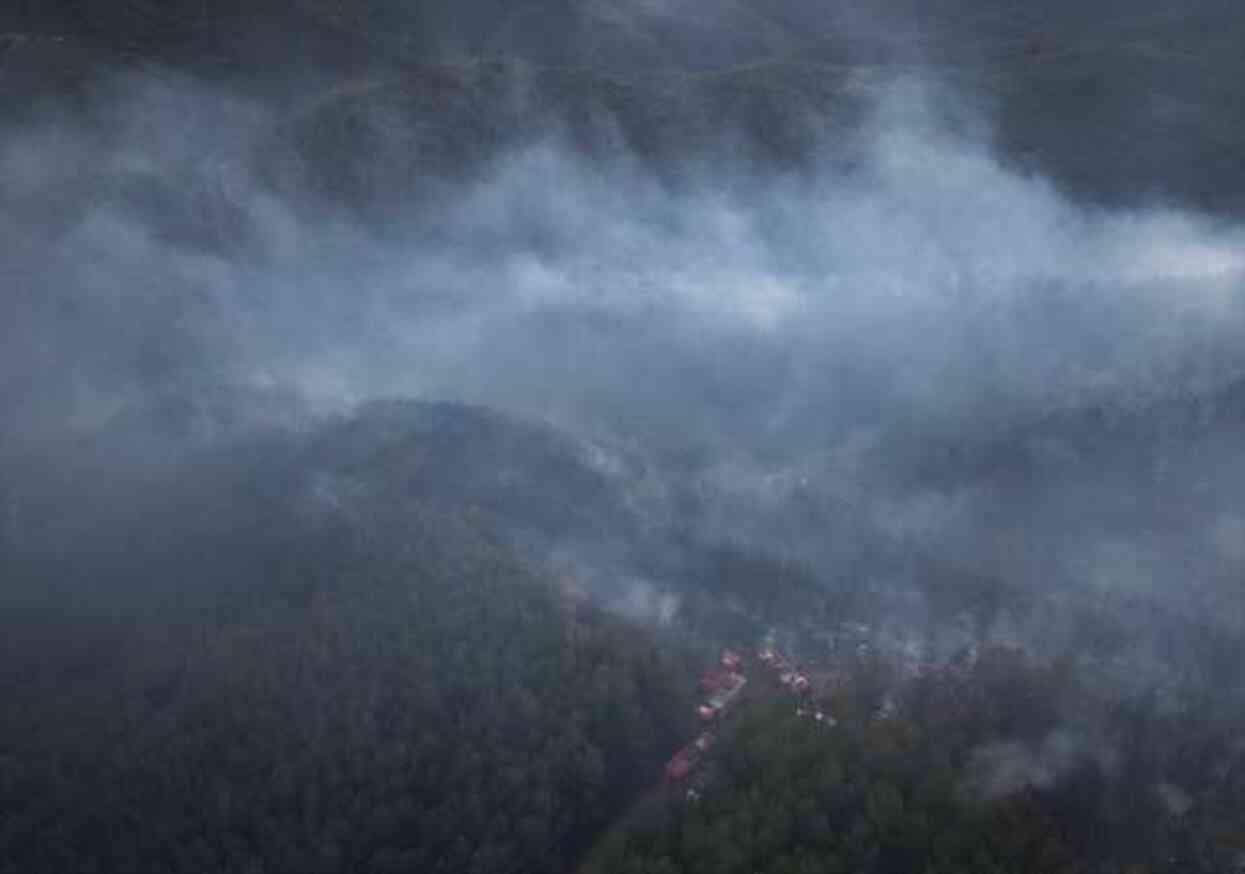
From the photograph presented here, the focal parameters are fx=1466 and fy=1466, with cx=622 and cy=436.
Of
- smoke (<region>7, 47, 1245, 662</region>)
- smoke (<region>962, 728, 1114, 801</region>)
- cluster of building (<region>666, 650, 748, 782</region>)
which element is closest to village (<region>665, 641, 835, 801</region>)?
cluster of building (<region>666, 650, 748, 782</region>)

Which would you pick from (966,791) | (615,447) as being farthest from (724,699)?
(615,447)

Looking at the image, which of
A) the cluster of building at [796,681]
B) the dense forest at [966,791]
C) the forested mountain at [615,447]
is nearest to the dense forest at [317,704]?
the forested mountain at [615,447]

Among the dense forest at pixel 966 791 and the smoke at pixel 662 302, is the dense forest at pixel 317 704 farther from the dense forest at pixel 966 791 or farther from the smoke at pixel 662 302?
the smoke at pixel 662 302

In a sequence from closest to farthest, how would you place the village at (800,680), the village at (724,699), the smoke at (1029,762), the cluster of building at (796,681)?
the smoke at (1029,762) → the village at (724,699) → the village at (800,680) → the cluster of building at (796,681)

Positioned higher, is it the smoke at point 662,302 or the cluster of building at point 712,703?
the smoke at point 662,302

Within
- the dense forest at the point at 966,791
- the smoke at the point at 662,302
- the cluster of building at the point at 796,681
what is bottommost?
the dense forest at the point at 966,791

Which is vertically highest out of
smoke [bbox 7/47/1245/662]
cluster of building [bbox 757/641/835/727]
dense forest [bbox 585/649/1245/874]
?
smoke [bbox 7/47/1245/662]

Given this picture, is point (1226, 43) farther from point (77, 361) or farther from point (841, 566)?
point (77, 361)

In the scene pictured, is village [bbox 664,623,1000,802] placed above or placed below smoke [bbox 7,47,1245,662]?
below

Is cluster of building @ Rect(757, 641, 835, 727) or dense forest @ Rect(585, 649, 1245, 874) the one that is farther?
cluster of building @ Rect(757, 641, 835, 727)

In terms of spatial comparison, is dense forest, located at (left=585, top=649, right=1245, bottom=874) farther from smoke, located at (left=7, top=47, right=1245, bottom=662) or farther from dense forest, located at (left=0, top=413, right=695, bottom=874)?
smoke, located at (left=7, top=47, right=1245, bottom=662)

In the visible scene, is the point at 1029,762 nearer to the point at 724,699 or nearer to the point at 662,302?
the point at 724,699
